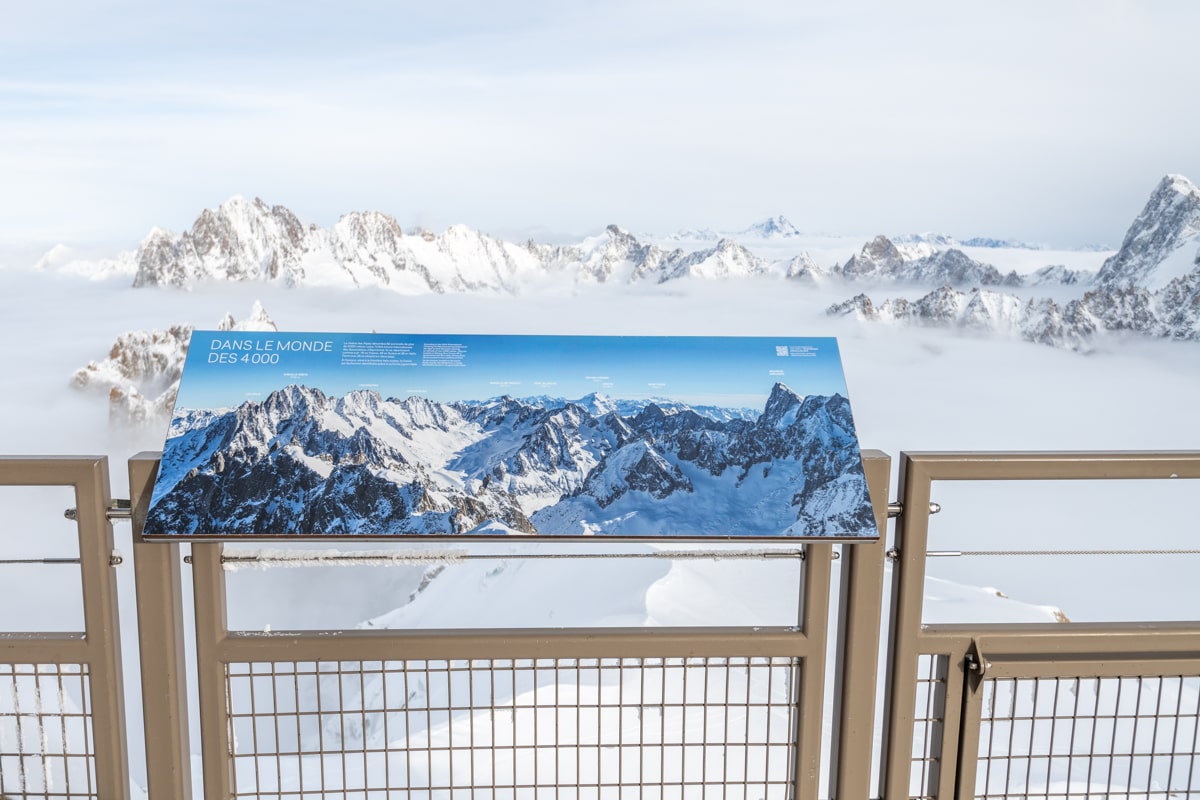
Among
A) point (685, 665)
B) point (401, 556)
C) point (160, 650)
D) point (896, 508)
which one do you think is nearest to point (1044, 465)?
point (896, 508)

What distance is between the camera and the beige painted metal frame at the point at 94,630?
3.70 ft

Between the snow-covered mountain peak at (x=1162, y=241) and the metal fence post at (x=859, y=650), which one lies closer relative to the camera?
the metal fence post at (x=859, y=650)

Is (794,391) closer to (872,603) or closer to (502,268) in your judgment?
(872,603)

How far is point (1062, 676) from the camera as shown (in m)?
1.25

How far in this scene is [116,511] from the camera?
3.75 feet

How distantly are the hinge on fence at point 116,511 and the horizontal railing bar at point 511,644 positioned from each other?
206mm

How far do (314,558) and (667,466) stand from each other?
466 millimetres


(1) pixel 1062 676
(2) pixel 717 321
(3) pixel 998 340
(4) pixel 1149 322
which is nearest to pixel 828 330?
(2) pixel 717 321

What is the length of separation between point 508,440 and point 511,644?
0.27 meters

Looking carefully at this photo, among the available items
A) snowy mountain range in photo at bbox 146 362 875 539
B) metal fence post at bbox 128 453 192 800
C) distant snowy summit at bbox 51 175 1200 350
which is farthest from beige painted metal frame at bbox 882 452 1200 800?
distant snowy summit at bbox 51 175 1200 350

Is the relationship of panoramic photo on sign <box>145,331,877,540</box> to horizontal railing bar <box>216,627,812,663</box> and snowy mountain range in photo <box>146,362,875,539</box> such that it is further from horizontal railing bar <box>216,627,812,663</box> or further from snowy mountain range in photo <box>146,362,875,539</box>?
horizontal railing bar <box>216,627,812,663</box>

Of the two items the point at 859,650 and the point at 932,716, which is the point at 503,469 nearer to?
the point at 859,650

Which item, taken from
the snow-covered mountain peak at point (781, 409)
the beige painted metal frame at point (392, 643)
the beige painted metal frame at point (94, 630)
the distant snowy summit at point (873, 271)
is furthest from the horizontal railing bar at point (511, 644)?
the distant snowy summit at point (873, 271)

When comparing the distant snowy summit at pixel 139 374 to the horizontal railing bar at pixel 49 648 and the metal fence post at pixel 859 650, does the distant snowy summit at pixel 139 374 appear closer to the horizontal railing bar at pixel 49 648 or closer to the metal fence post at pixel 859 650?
the horizontal railing bar at pixel 49 648
